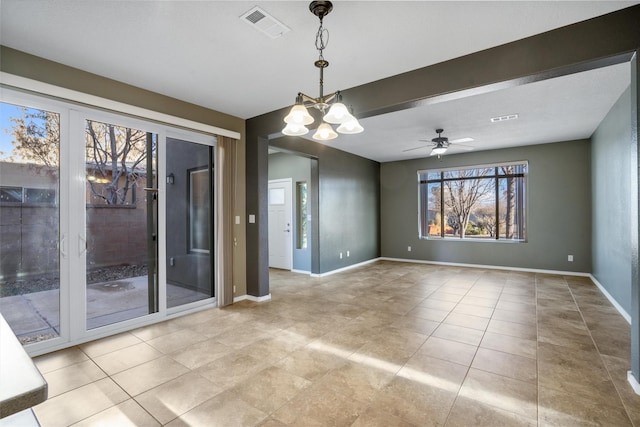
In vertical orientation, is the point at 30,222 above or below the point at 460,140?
below

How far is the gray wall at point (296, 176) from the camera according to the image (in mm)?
6680

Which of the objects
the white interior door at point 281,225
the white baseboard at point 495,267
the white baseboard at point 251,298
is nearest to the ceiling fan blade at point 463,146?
the white baseboard at point 495,267

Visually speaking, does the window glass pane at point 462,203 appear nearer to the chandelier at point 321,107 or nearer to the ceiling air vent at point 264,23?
the chandelier at point 321,107

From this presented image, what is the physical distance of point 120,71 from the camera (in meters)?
3.10

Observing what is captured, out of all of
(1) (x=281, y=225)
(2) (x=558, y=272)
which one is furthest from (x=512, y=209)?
(1) (x=281, y=225)

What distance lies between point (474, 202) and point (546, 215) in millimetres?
1608

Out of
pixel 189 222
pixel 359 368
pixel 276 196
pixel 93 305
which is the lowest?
pixel 359 368

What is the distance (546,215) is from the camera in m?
6.41

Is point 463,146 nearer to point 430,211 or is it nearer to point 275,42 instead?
point 430,211

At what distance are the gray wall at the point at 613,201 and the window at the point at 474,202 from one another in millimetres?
1430

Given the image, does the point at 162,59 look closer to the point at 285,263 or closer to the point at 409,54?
the point at 409,54

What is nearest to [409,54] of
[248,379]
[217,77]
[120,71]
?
[217,77]

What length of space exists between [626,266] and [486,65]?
3229mm

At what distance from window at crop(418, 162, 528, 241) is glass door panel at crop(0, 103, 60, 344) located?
7273 millimetres
